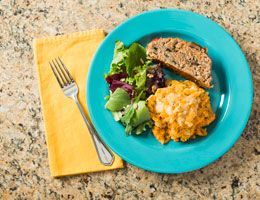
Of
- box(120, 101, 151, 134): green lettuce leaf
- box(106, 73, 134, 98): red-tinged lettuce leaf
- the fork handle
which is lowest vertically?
the fork handle

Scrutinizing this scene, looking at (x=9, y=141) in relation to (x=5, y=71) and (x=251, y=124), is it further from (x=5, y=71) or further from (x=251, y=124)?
(x=251, y=124)

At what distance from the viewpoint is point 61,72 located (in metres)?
1.92

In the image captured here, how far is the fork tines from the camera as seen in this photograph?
190 cm

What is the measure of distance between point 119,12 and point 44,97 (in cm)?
51

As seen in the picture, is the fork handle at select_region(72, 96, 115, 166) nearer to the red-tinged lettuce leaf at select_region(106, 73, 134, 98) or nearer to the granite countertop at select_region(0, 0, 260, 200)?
the granite countertop at select_region(0, 0, 260, 200)

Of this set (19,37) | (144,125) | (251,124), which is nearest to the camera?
(144,125)

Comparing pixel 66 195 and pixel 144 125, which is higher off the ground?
pixel 144 125

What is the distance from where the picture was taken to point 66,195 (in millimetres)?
1902

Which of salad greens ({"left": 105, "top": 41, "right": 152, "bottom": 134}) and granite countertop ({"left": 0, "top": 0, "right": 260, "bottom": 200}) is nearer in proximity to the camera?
salad greens ({"left": 105, "top": 41, "right": 152, "bottom": 134})

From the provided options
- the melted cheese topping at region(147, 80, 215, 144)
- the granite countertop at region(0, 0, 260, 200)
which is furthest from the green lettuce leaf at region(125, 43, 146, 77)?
the granite countertop at region(0, 0, 260, 200)

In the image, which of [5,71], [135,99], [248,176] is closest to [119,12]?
[135,99]

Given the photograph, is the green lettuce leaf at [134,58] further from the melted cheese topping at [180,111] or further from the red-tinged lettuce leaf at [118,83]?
the melted cheese topping at [180,111]

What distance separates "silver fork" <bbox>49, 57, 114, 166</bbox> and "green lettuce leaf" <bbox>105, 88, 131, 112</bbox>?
0.53 ft

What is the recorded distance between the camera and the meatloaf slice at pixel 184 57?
1.79m
